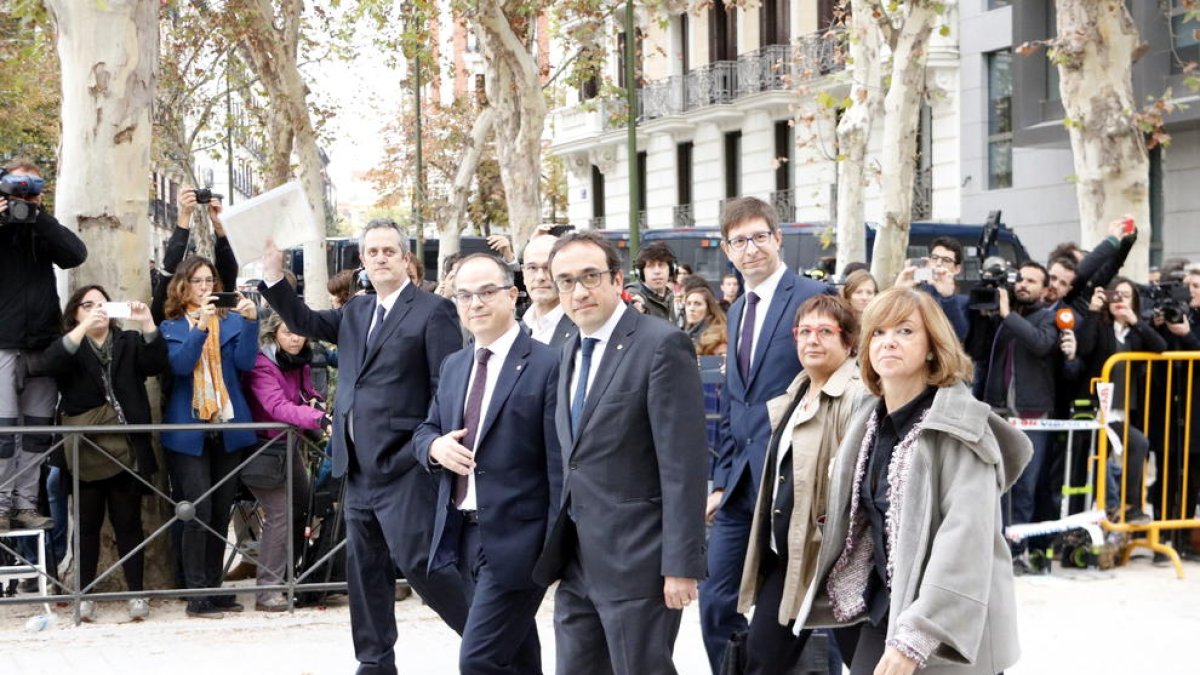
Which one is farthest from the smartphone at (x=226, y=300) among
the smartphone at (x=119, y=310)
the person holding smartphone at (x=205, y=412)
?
the smartphone at (x=119, y=310)

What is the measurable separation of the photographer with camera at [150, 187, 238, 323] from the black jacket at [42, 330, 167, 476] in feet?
1.47

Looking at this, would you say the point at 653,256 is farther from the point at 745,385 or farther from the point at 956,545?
the point at 956,545

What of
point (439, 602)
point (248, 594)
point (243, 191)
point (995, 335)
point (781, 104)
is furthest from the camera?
point (243, 191)

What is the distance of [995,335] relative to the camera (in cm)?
1020

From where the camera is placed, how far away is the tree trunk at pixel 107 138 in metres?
9.05

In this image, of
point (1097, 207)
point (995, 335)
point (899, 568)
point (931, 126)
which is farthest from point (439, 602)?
point (931, 126)

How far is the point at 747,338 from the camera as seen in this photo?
640cm

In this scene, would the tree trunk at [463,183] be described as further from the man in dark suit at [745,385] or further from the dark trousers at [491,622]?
the dark trousers at [491,622]

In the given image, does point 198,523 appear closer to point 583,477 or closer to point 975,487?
point 583,477

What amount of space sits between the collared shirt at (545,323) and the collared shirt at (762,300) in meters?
0.89

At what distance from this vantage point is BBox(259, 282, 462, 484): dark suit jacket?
655 centimetres

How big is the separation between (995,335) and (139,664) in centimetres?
592

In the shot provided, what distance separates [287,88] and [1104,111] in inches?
527

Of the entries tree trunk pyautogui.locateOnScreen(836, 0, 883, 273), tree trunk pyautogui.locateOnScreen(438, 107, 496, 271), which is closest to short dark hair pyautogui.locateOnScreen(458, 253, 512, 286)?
tree trunk pyautogui.locateOnScreen(836, 0, 883, 273)
